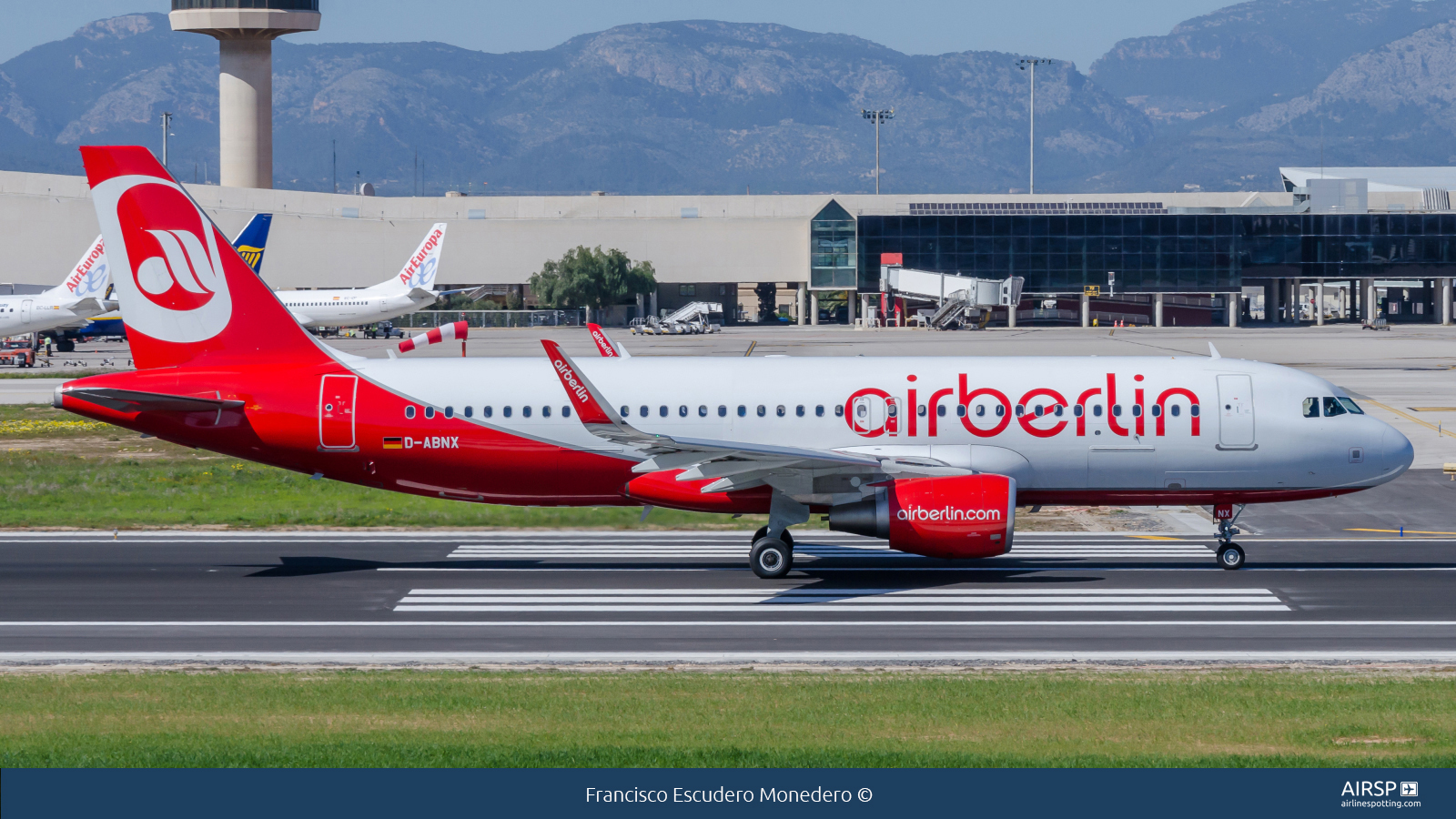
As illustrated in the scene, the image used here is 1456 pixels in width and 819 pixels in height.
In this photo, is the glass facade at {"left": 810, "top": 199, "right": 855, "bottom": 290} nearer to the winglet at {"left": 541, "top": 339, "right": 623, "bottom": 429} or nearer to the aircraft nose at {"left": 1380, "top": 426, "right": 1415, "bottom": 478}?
the aircraft nose at {"left": 1380, "top": 426, "right": 1415, "bottom": 478}

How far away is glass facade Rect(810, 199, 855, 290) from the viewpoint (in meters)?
172

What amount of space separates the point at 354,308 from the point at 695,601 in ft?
324

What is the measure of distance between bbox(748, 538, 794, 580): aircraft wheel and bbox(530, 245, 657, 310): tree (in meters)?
144

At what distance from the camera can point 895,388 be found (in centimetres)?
2823

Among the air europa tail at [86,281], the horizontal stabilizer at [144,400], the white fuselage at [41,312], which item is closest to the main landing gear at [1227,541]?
the horizontal stabilizer at [144,400]

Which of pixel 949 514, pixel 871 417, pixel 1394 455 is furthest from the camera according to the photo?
pixel 871 417

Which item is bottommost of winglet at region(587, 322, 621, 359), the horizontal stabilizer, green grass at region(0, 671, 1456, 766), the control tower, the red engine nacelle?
green grass at region(0, 671, 1456, 766)

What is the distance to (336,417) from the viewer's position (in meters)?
28.4

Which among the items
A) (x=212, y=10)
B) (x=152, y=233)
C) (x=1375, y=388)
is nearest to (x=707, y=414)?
(x=152, y=233)

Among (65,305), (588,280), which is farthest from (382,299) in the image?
(588,280)

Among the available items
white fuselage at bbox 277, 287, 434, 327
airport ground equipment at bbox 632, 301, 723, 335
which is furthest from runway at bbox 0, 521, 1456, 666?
airport ground equipment at bbox 632, 301, 723, 335

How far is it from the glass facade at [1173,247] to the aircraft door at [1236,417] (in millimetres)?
140706

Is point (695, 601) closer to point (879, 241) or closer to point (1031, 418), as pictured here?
point (1031, 418)
